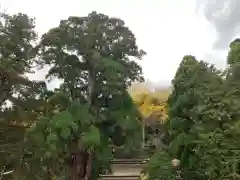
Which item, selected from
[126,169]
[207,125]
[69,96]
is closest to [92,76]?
[69,96]

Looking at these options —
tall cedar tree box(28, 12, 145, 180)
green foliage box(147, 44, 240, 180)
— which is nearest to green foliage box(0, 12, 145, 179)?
tall cedar tree box(28, 12, 145, 180)

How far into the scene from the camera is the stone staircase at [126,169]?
21.9m

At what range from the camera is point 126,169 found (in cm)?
2302

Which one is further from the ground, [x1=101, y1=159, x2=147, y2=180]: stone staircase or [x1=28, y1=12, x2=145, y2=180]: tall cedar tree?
[x1=28, y1=12, x2=145, y2=180]: tall cedar tree

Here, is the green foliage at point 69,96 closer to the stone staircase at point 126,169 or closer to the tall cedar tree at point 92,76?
the tall cedar tree at point 92,76

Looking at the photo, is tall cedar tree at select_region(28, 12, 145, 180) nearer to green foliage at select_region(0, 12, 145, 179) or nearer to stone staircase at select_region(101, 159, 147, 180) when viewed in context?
green foliage at select_region(0, 12, 145, 179)

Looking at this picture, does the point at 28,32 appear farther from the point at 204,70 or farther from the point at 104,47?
the point at 204,70

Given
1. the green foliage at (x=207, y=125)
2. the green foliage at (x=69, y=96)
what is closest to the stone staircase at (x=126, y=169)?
the green foliage at (x=69, y=96)

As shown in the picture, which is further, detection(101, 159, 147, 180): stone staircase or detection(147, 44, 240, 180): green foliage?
detection(101, 159, 147, 180): stone staircase

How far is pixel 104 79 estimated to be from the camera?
1608cm

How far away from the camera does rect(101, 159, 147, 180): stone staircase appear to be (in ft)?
72.0

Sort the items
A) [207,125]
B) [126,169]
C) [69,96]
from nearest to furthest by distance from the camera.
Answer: [207,125], [69,96], [126,169]

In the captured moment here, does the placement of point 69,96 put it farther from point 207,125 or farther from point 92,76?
point 207,125

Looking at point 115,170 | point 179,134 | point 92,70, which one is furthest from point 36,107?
point 115,170
